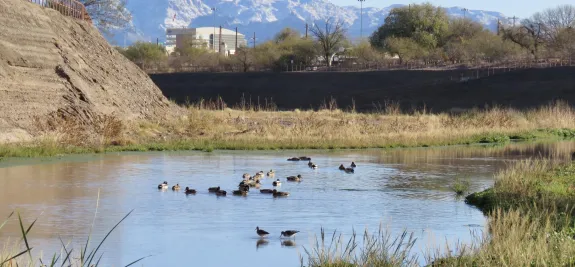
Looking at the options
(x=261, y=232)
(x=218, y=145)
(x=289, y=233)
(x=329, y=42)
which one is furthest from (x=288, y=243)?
(x=329, y=42)

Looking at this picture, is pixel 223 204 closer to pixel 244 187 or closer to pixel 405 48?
pixel 244 187

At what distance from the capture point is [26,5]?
1439 inches

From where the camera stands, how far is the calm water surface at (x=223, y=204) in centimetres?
1320

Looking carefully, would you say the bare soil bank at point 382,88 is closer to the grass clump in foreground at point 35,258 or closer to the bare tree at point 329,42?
the bare tree at point 329,42

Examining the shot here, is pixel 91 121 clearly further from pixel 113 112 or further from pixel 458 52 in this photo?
pixel 458 52

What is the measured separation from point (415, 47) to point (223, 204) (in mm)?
87936

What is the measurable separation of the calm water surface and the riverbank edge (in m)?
0.90

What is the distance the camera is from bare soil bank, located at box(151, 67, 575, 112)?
2522 inches

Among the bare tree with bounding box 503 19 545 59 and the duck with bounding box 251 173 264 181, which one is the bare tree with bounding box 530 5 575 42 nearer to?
the bare tree with bounding box 503 19 545 59

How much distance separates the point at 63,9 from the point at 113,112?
30.3ft

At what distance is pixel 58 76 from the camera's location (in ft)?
112

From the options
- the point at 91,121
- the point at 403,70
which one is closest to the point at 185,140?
the point at 91,121

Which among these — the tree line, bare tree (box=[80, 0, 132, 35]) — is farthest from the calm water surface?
the tree line

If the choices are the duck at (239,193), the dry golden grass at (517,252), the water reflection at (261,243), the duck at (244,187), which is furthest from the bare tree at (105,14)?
the dry golden grass at (517,252)
